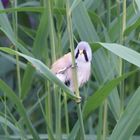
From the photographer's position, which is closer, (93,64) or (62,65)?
(62,65)

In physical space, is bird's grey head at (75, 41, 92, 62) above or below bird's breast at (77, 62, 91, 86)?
above

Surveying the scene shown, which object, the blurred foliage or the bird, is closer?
the bird

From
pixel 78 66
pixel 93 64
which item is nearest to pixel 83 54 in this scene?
pixel 78 66

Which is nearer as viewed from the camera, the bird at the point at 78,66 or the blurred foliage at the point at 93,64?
the bird at the point at 78,66

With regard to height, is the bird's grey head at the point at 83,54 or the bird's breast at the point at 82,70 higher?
the bird's grey head at the point at 83,54

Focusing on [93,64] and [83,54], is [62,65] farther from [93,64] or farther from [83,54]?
[93,64]

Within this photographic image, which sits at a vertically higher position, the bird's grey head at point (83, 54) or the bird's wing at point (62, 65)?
the bird's grey head at point (83, 54)

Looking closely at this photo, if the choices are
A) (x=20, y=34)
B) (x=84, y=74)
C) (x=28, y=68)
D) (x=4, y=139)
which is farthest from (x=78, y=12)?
(x=20, y=34)

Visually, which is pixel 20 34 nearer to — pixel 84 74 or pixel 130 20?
pixel 130 20
